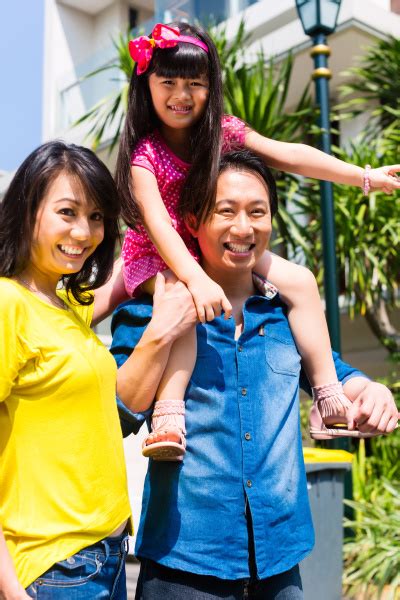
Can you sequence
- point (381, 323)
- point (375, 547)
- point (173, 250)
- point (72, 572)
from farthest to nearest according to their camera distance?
point (381, 323) < point (375, 547) < point (173, 250) < point (72, 572)

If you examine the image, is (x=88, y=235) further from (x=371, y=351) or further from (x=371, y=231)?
(x=371, y=351)

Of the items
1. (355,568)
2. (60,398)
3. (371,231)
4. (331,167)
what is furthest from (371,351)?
(60,398)

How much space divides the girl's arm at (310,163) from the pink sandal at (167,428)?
0.76 meters

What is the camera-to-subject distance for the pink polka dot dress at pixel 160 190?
2.17 m

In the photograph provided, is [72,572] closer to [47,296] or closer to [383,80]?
[47,296]

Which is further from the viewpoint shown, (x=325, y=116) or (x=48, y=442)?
(x=325, y=116)

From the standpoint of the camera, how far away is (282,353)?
211 centimetres

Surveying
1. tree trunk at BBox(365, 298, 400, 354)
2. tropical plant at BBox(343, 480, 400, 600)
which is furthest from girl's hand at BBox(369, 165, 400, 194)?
tree trunk at BBox(365, 298, 400, 354)

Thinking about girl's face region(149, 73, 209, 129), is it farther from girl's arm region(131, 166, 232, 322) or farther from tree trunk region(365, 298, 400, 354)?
tree trunk region(365, 298, 400, 354)

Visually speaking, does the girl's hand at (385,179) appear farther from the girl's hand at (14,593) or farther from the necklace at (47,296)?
the girl's hand at (14,593)

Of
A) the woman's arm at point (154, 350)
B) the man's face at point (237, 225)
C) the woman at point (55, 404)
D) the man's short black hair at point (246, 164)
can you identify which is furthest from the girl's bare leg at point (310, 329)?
the woman at point (55, 404)

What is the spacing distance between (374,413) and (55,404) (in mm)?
858

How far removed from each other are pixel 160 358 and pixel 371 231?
6604 mm

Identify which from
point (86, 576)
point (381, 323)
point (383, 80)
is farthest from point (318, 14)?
point (86, 576)
